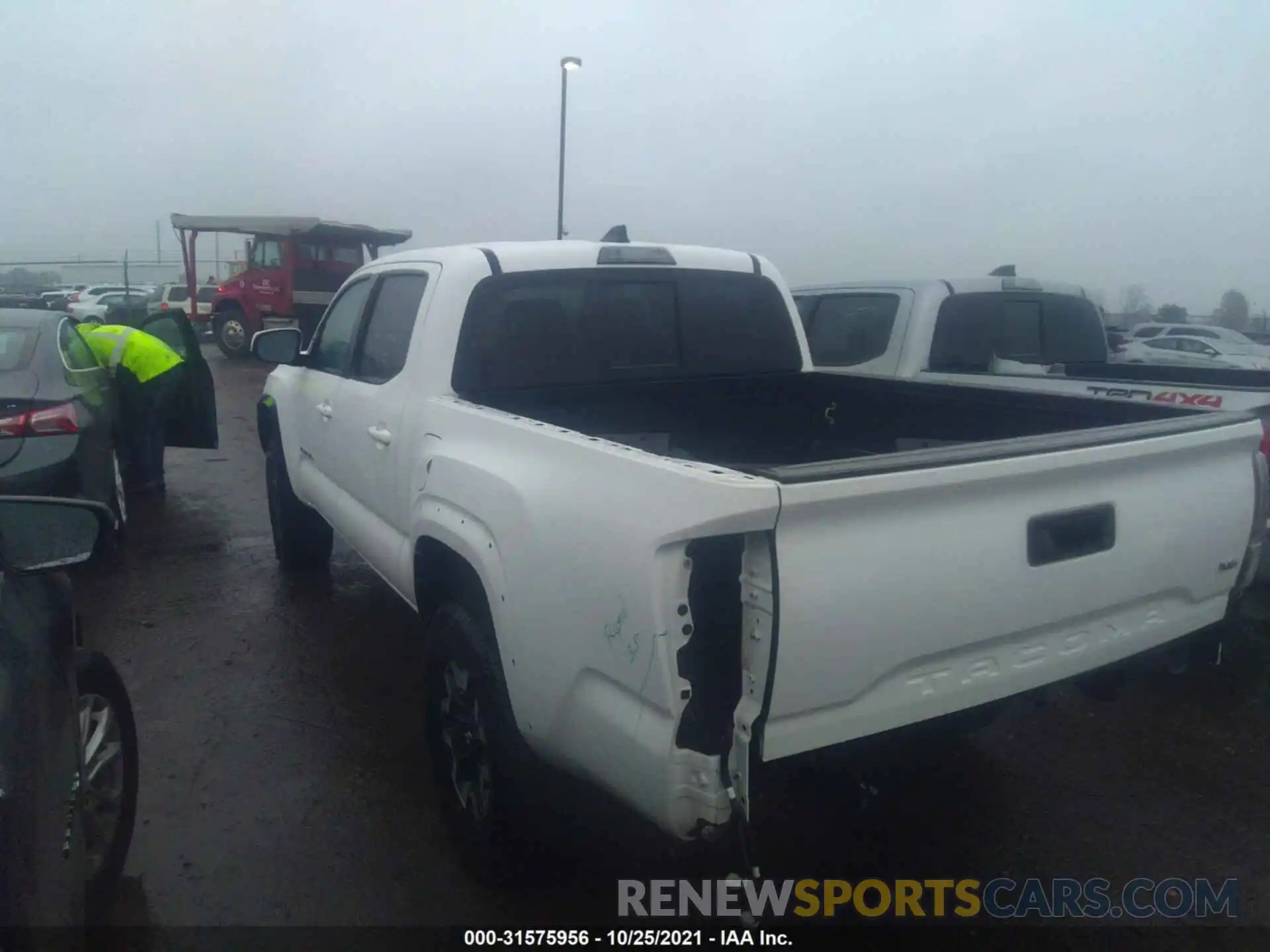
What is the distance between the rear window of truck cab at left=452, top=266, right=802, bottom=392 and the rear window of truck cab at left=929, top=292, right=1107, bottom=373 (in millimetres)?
2573

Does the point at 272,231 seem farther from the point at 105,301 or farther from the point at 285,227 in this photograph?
the point at 105,301

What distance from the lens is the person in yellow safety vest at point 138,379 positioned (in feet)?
25.1

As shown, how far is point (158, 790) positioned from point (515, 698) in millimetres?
1820

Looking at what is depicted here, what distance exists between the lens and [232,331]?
23016 mm

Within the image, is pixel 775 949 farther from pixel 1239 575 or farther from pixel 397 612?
pixel 397 612

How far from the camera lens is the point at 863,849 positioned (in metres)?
3.39

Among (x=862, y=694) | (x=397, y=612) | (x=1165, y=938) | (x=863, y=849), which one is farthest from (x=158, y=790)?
(x=1165, y=938)

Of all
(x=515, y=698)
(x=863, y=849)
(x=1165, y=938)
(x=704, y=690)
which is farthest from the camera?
(x=863, y=849)

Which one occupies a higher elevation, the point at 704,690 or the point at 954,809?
the point at 704,690

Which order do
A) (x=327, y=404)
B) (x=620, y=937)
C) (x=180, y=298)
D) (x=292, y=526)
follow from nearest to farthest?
(x=620, y=937) → (x=327, y=404) → (x=292, y=526) → (x=180, y=298)

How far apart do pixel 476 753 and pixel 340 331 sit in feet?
9.00

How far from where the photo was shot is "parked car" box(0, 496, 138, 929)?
184 centimetres

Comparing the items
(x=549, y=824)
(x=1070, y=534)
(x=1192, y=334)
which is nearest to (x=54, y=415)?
(x=549, y=824)

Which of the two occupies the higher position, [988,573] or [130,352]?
[988,573]
